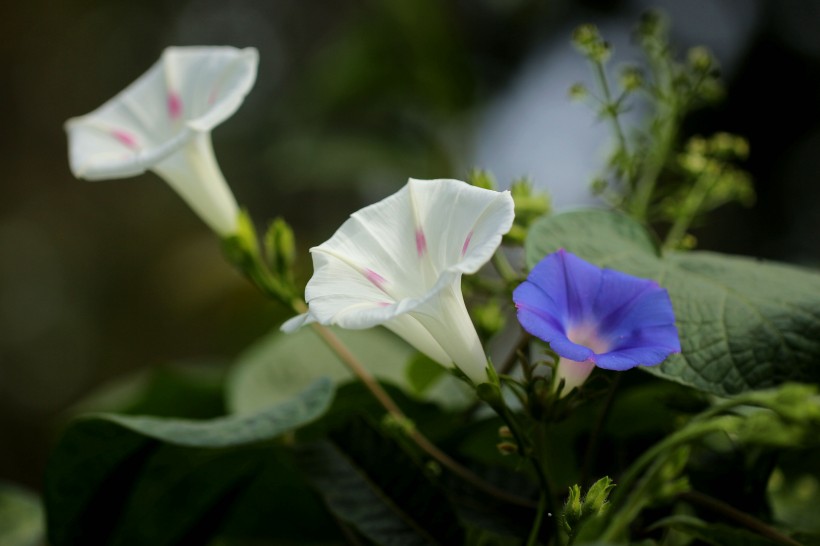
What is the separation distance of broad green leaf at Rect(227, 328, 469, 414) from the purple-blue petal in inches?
11.3

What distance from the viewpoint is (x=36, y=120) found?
3.47 metres

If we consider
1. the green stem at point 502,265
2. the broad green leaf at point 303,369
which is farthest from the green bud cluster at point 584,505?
the broad green leaf at point 303,369

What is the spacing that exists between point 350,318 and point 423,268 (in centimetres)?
8

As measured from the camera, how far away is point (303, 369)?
2.54 ft

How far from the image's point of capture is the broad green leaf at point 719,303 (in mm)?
388

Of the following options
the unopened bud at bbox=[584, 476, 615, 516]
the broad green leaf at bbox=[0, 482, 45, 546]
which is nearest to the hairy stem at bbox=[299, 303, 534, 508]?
the unopened bud at bbox=[584, 476, 615, 516]

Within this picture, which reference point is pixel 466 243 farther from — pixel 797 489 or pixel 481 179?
pixel 797 489

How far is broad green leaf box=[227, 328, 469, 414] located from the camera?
0.69 m

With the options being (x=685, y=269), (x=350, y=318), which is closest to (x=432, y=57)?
(x=685, y=269)

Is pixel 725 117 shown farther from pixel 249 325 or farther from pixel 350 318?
pixel 350 318

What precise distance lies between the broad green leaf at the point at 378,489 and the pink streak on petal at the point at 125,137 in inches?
11.4

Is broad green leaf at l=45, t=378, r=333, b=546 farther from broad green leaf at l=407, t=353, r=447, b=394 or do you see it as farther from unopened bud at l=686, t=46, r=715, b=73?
unopened bud at l=686, t=46, r=715, b=73

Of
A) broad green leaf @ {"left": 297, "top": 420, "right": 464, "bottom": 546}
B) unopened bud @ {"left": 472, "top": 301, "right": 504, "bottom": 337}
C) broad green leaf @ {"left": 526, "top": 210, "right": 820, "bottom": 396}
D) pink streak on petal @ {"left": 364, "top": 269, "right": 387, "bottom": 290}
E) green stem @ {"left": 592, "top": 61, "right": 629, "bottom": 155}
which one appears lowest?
broad green leaf @ {"left": 297, "top": 420, "right": 464, "bottom": 546}

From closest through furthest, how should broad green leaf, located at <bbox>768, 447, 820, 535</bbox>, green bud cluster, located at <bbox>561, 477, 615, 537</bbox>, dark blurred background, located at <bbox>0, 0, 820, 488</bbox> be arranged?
green bud cluster, located at <bbox>561, 477, 615, 537</bbox>
broad green leaf, located at <bbox>768, 447, 820, 535</bbox>
dark blurred background, located at <bbox>0, 0, 820, 488</bbox>
